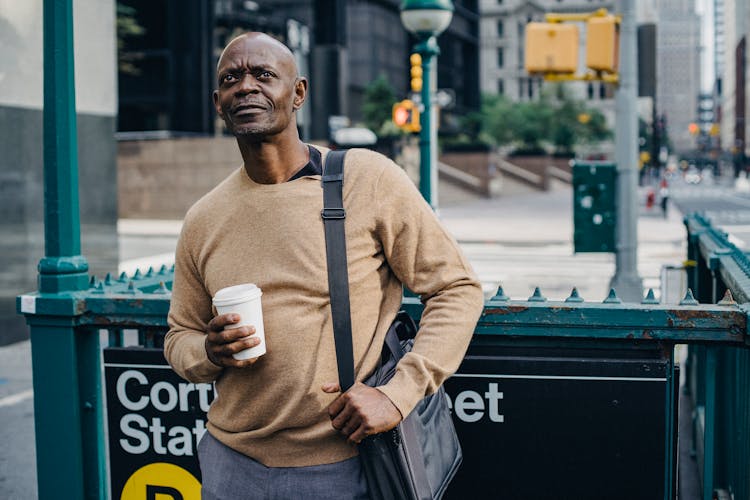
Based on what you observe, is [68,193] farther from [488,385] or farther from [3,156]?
[3,156]

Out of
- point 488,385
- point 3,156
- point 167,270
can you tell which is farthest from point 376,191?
point 3,156

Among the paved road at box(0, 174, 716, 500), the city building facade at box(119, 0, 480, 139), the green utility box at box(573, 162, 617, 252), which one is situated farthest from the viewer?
the city building facade at box(119, 0, 480, 139)

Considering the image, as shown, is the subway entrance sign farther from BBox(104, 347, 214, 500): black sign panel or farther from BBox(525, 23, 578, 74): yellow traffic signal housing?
BBox(525, 23, 578, 74): yellow traffic signal housing

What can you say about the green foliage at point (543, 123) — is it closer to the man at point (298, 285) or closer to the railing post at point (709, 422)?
the railing post at point (709, 422)

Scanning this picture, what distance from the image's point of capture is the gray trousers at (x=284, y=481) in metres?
2.49

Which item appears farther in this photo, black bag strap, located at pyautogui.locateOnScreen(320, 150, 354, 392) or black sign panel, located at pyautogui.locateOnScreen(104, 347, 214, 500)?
black sign panel, located at pyautogui.locateOnScreen(104, 347, 214, 500)

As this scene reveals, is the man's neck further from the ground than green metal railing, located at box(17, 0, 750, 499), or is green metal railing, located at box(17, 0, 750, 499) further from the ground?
the man's neck

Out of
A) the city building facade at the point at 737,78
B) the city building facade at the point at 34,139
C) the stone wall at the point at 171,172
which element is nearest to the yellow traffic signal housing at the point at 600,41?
the city building facade at the point at 34,139

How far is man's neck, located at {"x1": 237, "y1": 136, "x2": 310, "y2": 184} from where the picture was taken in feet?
8.36

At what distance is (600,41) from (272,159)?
29.7ft

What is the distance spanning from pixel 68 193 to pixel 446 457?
1908 millimetres

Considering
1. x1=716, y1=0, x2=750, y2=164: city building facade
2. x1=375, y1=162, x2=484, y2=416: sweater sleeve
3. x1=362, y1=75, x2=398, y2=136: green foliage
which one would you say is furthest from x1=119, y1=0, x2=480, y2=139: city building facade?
x1=716, y1=0, x2=750, y2=164: city building facade

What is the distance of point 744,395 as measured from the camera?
3.57 meters

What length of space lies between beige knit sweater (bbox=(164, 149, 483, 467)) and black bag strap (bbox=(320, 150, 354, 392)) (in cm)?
3
